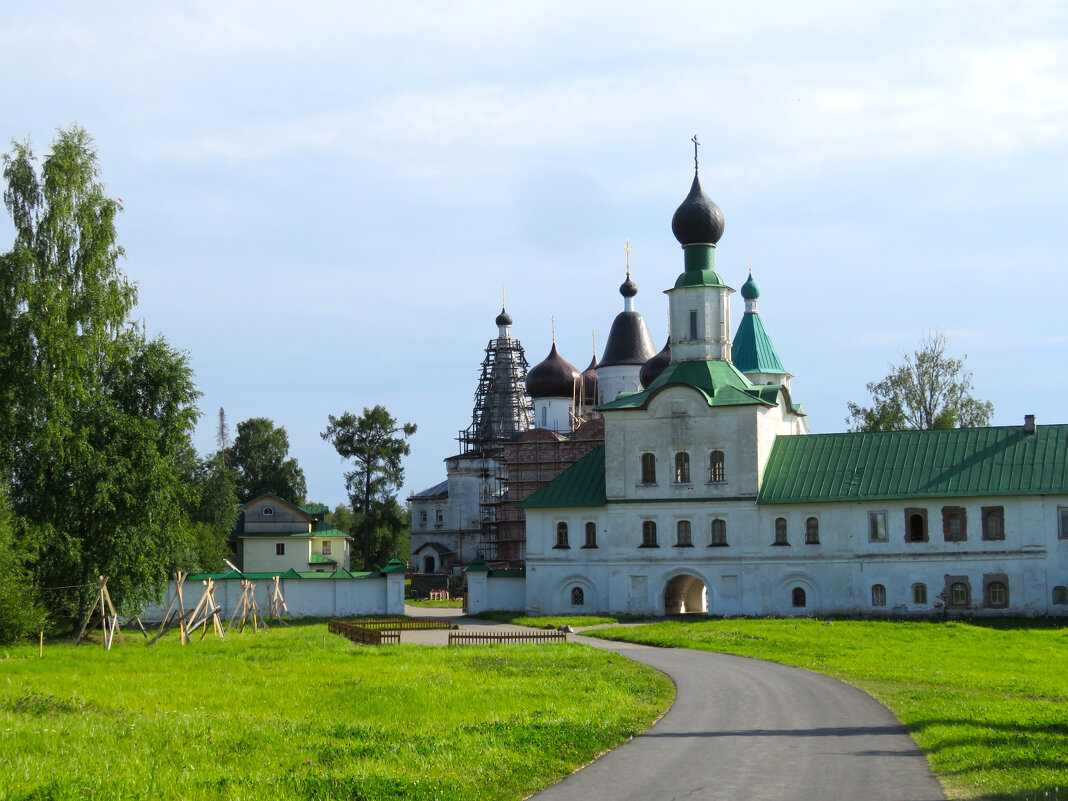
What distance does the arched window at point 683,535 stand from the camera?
153ft

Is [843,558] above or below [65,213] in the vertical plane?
below

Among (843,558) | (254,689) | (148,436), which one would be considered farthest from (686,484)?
(254,689)

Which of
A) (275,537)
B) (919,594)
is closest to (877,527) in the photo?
(919,594)

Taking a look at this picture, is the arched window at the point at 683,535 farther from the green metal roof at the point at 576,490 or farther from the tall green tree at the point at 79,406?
the tall green tree at the point at 79,406

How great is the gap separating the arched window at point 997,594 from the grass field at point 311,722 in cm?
1936

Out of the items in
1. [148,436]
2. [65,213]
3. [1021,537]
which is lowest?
[1021,537]

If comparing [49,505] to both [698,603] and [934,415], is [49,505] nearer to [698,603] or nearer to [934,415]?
[698,603]

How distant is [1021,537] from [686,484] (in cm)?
1164

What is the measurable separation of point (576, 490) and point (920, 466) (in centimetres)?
1279

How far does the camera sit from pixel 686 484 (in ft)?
154

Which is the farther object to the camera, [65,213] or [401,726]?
[65,213]

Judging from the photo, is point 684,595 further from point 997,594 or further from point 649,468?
point 997,594

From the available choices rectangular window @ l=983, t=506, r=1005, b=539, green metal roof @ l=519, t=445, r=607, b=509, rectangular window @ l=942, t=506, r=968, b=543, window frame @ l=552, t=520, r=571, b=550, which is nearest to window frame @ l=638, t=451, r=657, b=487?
green metal roof @ l=519, t=445, r=607, b=509

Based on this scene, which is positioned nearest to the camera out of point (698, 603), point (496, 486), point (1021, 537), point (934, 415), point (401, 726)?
point (401, 726)
